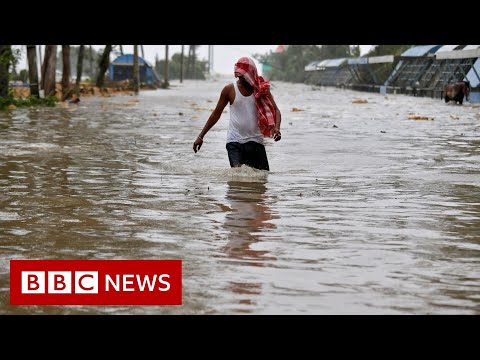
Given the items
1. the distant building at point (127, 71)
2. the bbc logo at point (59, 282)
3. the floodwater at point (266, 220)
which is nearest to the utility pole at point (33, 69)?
the floodwater at point (266, 220)

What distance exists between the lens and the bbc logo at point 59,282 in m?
5.00

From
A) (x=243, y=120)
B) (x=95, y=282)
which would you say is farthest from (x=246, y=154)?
(x=95, y=282)

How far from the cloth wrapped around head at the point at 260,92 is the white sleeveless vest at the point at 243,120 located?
7cm

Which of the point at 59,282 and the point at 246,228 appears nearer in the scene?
the point at 59,282

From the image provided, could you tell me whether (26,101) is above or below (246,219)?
below

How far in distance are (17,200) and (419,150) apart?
790cm

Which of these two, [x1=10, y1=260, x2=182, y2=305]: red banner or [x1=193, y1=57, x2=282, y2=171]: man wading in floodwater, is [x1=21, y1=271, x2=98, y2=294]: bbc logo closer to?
[x1=10, y1=260, x2=182, y2=305]: red banner

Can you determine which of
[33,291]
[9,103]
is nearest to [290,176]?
[33,291]

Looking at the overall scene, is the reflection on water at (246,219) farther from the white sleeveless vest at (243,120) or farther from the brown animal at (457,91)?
the brown animal at (457,91)

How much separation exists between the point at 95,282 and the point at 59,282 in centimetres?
21

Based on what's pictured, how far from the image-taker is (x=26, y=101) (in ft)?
95.6

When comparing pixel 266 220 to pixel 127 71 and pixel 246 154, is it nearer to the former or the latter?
pixel 246 154

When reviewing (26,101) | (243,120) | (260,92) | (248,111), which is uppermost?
(260,92)

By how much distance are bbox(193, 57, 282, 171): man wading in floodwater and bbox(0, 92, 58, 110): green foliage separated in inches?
695
